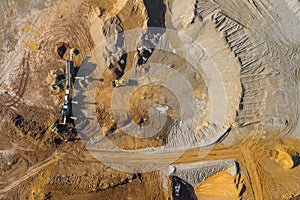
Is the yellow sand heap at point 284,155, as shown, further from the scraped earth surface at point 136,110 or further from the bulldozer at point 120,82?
the bulldozer at point 120,82

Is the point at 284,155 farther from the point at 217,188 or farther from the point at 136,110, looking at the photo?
the point at 136,110

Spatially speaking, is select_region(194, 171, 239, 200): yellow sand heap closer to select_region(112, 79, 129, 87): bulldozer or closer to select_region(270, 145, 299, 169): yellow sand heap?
select_region(270, 145, 299, 169): yellow sand heap

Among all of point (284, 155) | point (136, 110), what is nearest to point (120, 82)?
point (136, 110)

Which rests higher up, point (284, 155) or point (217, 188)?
point (284, 155)

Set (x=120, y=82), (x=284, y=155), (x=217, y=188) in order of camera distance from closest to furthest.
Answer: (x=284, y=155), (x=120, y=82), (x=217, y=188)

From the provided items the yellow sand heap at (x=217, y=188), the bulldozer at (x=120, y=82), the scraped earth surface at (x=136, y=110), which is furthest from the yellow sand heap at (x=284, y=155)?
the bulldozer at (x=120, y=82)

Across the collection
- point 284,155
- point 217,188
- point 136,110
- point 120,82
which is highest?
point 120,82

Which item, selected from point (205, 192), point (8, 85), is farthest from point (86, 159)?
point (205, 192)
